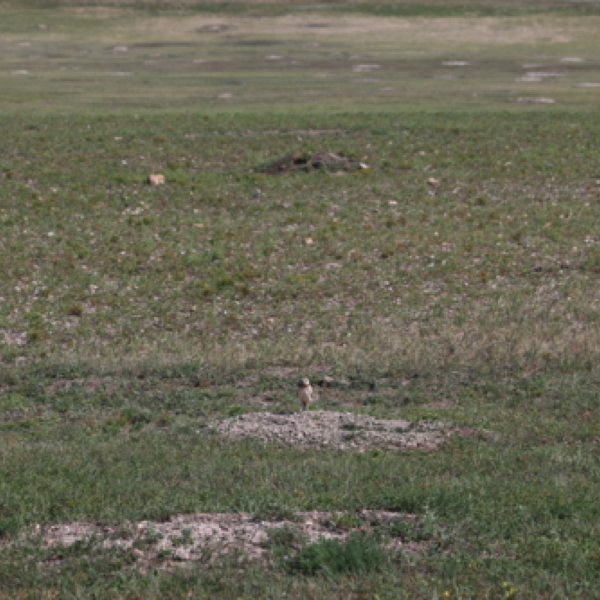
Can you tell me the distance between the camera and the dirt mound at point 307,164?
32.6 meters

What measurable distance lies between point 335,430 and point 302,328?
6.42 m

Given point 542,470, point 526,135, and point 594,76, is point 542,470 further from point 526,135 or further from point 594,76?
point 594,76

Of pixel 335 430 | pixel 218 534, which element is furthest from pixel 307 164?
pixel 218 534

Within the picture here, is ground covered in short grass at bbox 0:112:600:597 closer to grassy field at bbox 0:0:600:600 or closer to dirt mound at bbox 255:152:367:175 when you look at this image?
grassy field at bbox 0:0:600:600

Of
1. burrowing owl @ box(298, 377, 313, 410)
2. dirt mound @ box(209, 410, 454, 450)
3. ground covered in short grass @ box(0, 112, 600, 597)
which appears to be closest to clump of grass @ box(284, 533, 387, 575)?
ground covered in short grass @ box(0, 112, 600, 597)

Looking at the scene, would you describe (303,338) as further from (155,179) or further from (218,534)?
(155,179)

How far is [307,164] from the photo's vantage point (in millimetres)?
32969

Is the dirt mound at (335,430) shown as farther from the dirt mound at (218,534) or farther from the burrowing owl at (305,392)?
the dirt mound at (218,534)

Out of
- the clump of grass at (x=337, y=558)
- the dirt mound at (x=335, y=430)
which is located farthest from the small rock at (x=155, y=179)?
the clump of grass at (x=337, y=558)

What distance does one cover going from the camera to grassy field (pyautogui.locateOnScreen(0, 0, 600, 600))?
7.75 metres

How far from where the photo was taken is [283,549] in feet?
24.6

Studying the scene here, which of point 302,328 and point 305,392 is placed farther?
point 302,328

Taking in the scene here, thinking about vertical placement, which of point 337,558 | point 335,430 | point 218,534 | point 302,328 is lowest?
point 302,328

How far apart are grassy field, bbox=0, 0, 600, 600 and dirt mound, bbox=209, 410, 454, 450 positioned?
0.33 metres
